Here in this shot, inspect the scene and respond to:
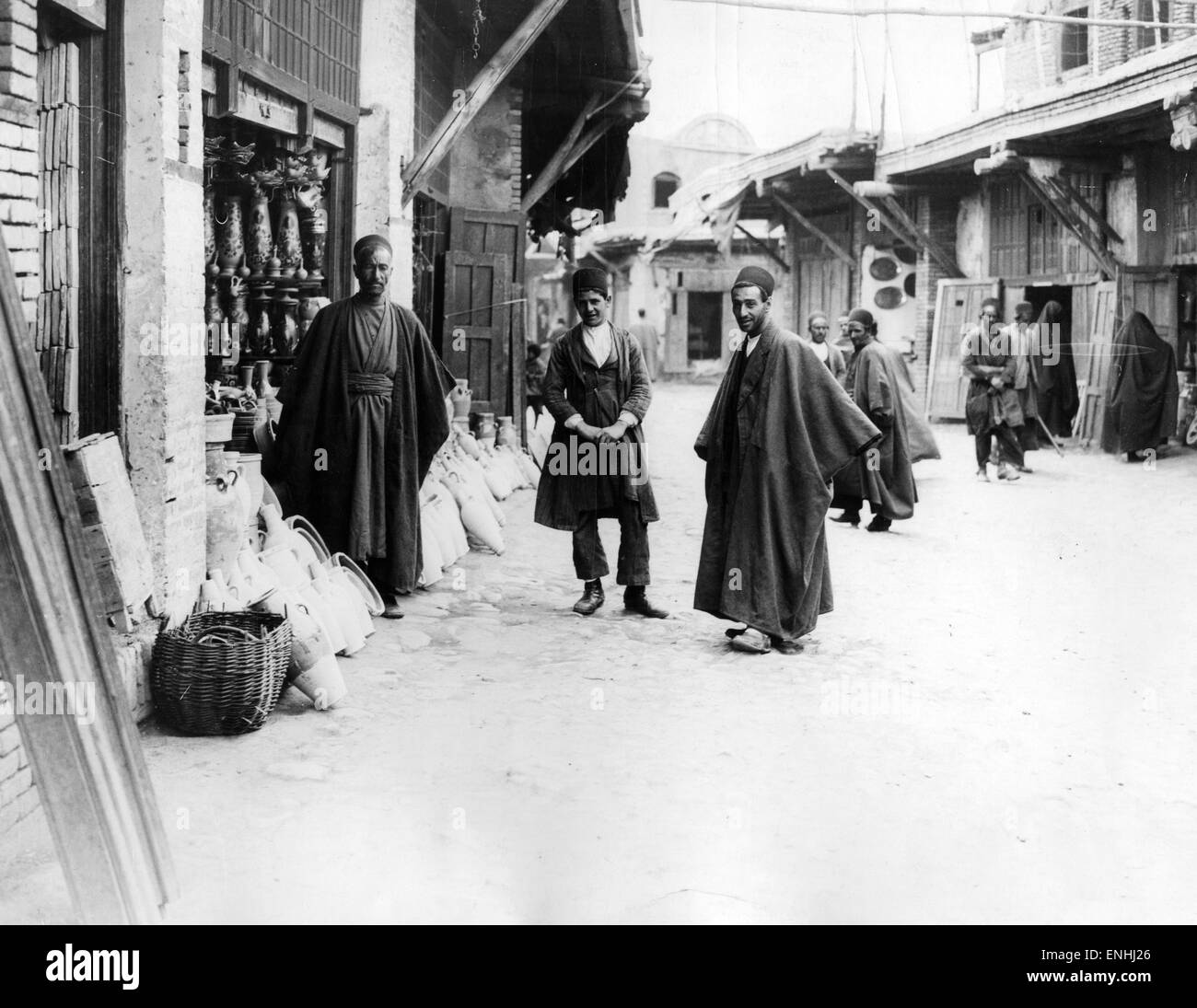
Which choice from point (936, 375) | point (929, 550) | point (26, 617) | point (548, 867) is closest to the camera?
point (26, 617)

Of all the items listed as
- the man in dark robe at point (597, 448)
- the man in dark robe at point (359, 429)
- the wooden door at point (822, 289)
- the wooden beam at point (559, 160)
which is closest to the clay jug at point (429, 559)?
the man in dark robe at point (359, 429)

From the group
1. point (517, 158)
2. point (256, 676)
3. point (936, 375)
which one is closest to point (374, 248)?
point (256, 676)

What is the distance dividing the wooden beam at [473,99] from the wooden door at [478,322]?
2.11m

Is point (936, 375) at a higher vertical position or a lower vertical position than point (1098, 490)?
higher

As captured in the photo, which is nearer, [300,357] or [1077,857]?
[1077,857]

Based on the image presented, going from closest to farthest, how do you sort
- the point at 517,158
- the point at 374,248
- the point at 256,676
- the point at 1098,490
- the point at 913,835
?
the point at 913,835, the point at 256,676, the point at 374,248, the point at 1098,490, the point at 517,158

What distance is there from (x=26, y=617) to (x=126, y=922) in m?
0.68

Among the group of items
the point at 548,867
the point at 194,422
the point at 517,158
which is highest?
the point at 517,158

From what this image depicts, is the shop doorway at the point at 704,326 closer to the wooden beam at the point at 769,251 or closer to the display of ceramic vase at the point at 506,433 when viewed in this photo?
the wooden beam at the point at 769,251

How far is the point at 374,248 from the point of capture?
234 inches

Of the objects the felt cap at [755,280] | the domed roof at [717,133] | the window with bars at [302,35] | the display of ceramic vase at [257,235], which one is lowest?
the felt cap at [755,280]

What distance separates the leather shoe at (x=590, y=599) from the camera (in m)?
6.34
